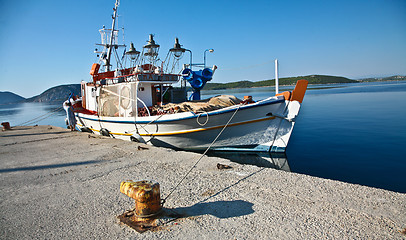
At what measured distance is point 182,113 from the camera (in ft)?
28.2

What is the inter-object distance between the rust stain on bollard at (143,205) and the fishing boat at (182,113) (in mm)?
3919

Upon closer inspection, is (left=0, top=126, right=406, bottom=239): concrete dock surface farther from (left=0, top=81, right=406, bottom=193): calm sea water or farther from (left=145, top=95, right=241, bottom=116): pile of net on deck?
(left=0, top=81, right=406, bottom=193): calm sea water

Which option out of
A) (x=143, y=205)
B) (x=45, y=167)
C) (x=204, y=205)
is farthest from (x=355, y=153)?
(x=45, y=167)

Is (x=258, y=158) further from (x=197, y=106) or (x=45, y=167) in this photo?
(x=45, y=167)

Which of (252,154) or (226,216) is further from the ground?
(226,216)

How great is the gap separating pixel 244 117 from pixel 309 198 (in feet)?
15.5

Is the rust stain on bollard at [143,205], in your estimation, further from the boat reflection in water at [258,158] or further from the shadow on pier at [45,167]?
the boat reflection in water at [258,158]

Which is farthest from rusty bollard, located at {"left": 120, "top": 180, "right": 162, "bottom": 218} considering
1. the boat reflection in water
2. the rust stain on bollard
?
the boat reflection in water

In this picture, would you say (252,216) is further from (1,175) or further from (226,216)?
(1,175)

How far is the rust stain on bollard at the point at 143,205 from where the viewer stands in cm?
324

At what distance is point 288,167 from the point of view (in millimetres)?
8367

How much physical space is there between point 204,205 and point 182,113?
513 cm

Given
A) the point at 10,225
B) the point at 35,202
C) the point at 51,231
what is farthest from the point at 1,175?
the point at 51,231

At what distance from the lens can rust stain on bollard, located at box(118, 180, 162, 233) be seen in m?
3.24
